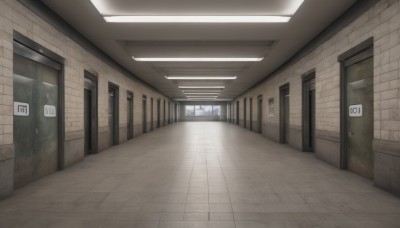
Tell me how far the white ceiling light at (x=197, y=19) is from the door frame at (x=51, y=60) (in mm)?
1524

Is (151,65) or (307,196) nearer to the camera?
(307,196)

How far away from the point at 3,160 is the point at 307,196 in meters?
4.97

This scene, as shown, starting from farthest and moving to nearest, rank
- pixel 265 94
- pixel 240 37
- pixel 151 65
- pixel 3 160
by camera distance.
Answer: pixel 265 94 → pixel 151 65 → pixel 240 37 → pixel 3 160

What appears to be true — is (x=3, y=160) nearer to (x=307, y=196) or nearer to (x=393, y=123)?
(x=307, y=196)

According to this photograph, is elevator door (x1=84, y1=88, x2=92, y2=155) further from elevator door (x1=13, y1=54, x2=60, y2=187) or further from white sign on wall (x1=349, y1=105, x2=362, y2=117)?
white sign on wall (x1=349, y1=105, x2=362, y2=117)

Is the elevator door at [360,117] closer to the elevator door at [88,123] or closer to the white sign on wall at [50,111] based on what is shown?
the white sign on wall at [50,111]

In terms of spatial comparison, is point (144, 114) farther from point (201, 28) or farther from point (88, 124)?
point (201, 28)

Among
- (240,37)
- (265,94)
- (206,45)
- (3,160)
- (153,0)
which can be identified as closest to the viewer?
(3,160)

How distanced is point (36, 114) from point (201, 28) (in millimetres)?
4221

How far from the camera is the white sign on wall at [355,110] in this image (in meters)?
4.98

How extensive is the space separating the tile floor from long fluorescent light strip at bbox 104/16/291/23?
11.7ft

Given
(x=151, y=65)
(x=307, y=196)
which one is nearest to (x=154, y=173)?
(x=307, y=196)

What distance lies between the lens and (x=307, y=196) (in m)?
3.75

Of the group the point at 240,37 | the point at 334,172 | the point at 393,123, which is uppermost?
the point at 240,37
